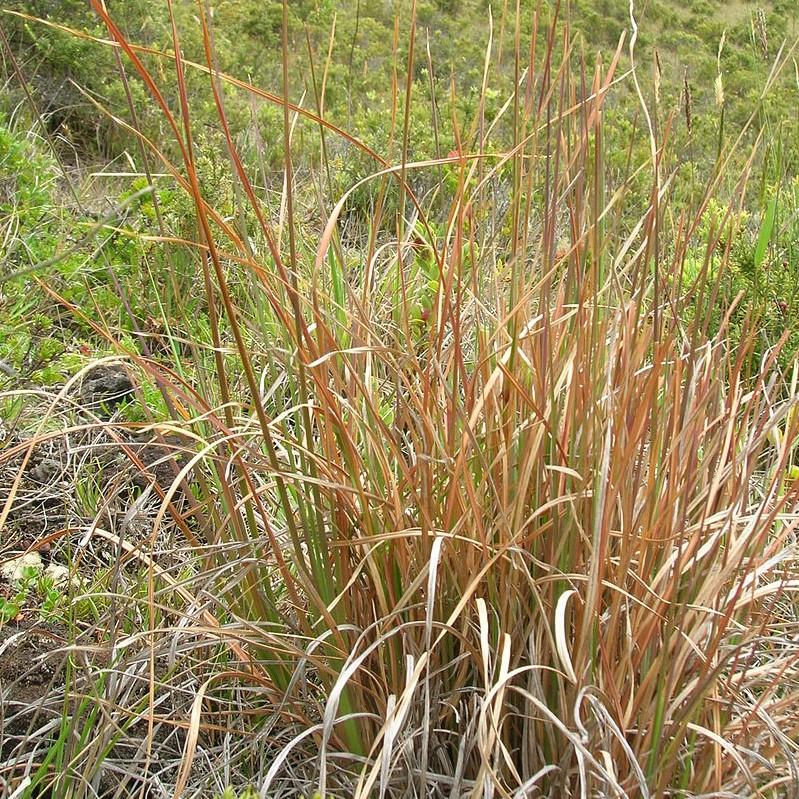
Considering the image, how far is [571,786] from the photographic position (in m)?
1.17

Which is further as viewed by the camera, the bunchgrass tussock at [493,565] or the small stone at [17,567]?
the small stone at [17,567]

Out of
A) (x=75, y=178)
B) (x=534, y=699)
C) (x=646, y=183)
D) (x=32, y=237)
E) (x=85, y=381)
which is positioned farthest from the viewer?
(x=646, y=183)

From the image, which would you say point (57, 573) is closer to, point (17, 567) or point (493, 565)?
point (17, 567)

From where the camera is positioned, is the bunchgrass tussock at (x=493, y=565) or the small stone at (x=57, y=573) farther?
the small stone at (x=57, y=573)

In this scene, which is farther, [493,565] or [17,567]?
[17,567]

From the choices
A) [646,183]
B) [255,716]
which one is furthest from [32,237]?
[646,183]

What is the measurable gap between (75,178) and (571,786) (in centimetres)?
300

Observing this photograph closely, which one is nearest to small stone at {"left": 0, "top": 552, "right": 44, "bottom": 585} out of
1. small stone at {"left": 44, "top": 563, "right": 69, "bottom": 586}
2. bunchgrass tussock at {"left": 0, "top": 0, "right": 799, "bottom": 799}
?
small stone at {"left": 44, "top": 563, "right": 69, "bottom": 586}

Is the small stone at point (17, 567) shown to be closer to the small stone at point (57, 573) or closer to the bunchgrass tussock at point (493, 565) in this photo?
the small stone at point (57, 573)

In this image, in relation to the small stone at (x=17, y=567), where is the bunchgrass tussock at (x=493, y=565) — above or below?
above

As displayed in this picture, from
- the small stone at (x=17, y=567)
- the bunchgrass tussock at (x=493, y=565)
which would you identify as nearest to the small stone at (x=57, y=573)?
the small stone at (x=17, y=567)

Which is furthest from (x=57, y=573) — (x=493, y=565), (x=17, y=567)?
(x=493, y=565)

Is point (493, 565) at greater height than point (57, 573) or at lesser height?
greater

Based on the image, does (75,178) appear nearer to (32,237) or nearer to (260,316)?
(32,237)
